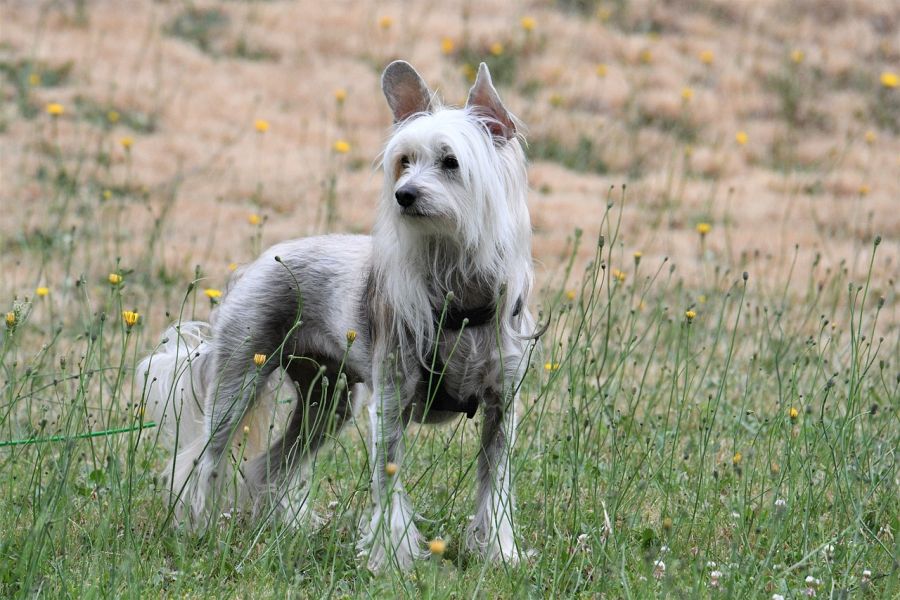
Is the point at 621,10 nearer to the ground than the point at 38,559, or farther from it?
farther from it

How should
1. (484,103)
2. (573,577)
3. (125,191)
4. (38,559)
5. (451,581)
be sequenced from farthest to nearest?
(125,191)
(484,103)
(573,577)
(451,581)
(38,559)

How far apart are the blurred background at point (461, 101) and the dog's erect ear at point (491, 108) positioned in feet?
14.9

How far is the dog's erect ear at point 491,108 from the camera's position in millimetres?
4447

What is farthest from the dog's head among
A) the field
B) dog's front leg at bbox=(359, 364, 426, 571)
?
the field

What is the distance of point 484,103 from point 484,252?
56 centimetres

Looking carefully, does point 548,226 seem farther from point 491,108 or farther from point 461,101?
point 491,108

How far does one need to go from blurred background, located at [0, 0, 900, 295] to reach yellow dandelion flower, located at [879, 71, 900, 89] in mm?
66

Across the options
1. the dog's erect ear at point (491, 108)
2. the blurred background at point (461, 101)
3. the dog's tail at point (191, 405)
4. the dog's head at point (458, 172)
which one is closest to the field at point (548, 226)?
the blurred background at point (461, 101)

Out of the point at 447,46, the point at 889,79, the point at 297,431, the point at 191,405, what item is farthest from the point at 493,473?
the point at 889,79

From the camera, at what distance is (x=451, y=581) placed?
3.80 m

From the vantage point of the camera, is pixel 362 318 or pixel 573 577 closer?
pixel 573 577

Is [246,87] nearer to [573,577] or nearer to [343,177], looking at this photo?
[343,177]

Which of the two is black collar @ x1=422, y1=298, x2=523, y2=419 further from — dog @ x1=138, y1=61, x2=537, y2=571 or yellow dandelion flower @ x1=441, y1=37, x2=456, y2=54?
yellow dandelion flower @ x1=441, y1=37, x2=456, y2=54

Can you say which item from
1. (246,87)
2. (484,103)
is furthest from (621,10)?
(484,103)
